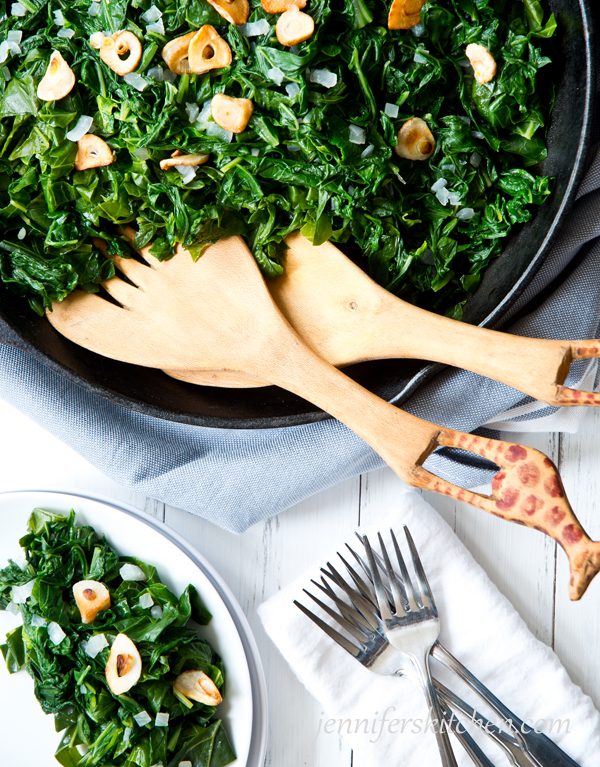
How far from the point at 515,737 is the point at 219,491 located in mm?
1182

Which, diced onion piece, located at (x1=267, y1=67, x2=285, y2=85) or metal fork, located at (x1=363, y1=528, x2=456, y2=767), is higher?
diced onion piece, located at (x1=267, y1=67, x2=285, y2=85)

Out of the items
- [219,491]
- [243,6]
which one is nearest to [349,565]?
[219,491]

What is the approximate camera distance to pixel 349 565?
2.06 meters

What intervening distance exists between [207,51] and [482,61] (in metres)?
0.66

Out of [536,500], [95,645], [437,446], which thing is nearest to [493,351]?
[437,446]

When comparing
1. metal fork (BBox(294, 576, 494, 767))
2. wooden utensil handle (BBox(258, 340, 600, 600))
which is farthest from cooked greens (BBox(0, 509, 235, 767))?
wooden utensil handle (BBox(258, 340, 600, 600))

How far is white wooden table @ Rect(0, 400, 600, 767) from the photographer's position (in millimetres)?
2125

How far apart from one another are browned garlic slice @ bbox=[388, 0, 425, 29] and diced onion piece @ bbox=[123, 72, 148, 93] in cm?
60

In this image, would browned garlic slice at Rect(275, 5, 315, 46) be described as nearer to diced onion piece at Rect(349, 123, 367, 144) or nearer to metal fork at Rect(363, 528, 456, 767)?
diced onion piece at Rect(349, 123, 367, 144)

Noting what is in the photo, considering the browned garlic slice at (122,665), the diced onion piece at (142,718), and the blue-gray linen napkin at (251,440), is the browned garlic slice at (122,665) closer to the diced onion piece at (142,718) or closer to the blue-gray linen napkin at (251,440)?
the diced onion piece at (142,718)

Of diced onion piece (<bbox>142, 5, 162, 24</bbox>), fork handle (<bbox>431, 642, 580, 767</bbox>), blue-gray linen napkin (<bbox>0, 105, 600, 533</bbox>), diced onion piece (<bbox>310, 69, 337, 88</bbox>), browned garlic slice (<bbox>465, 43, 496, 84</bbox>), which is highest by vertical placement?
diced onion piece (<bbox>142, 5, 162, 24</bbox>)

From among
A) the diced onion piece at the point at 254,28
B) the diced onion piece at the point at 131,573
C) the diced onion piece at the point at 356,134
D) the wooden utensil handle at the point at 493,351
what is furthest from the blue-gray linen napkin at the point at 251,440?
the diced onion piece at the point at 254,28

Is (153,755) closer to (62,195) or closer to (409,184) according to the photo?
(62,195)

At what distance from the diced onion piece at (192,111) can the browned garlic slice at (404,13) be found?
1.64ft
